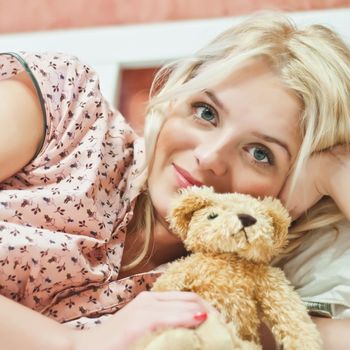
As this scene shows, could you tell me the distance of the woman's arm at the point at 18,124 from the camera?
100cm

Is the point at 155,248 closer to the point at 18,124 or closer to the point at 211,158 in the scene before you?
the point at 211,158

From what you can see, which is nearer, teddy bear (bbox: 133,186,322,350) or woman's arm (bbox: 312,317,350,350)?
teddy bear (bbox: 133,186,322,350)

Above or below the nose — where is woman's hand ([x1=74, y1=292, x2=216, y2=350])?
below

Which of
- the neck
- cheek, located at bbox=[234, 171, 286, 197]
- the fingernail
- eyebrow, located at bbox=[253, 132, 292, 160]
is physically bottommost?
the neck

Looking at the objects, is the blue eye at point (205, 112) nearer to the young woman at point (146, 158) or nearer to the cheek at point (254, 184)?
the young woman at point (146, 158)

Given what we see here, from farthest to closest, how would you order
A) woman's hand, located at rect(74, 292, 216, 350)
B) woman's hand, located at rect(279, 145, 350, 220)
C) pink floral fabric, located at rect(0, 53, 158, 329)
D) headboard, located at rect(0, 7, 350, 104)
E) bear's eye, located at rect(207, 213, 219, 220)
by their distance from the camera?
headboard, located at rect(0, 7, 350, 104), woman's hand, located at rect(279, 145, 350, 220), pink floral fabric, located at rect(0, 53, 158, 329), bear's eye, located at rect(207, 213, 219, 220), woman's hand, located at rect(74, 292, 216, 350)

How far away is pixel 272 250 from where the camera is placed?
2.90 feet

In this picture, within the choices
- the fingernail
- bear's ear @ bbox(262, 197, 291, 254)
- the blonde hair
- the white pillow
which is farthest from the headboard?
the fingernail

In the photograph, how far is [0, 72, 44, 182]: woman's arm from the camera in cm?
100

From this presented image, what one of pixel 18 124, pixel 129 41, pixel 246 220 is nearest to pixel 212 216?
pixel 246 220

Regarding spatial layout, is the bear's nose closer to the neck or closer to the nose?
the nose

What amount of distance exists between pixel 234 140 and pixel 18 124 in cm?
37

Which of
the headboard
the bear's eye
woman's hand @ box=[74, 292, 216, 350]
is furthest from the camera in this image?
the headboard

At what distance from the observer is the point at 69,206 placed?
39.7 inches
